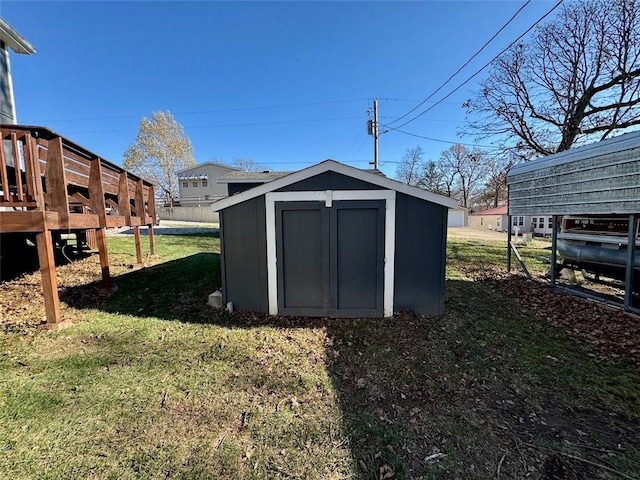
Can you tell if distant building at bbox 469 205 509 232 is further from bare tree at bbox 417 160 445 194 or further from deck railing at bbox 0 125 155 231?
deck railing at bbox 0 125 155 231

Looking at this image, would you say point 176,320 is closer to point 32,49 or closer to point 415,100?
point 32,49

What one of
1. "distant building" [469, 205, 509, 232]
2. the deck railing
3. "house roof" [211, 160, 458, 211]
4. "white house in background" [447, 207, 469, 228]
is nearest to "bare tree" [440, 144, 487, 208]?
"white house in background" [447, 207, 469, 228]

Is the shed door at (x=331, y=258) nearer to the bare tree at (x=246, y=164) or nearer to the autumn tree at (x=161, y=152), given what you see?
the autumn tree at (x=161, y=152)

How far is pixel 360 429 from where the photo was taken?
2244mm

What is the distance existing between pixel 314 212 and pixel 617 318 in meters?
5.26

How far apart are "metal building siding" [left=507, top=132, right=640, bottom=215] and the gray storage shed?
2871mm

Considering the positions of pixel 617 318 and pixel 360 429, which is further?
pixel 617 318

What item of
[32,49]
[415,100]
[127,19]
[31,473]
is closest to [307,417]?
[31,473]

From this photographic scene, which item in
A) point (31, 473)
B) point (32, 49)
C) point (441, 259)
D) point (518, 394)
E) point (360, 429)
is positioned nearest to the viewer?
point (31, 473)

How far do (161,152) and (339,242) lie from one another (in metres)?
33.6

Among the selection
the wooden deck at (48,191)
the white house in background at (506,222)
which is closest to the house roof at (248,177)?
the wooden deck at (48,191)

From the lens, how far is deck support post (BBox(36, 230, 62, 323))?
3.55 metres

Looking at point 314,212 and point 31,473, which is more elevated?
point 314,212

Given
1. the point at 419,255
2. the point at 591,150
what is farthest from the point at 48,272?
the point at 591,150
